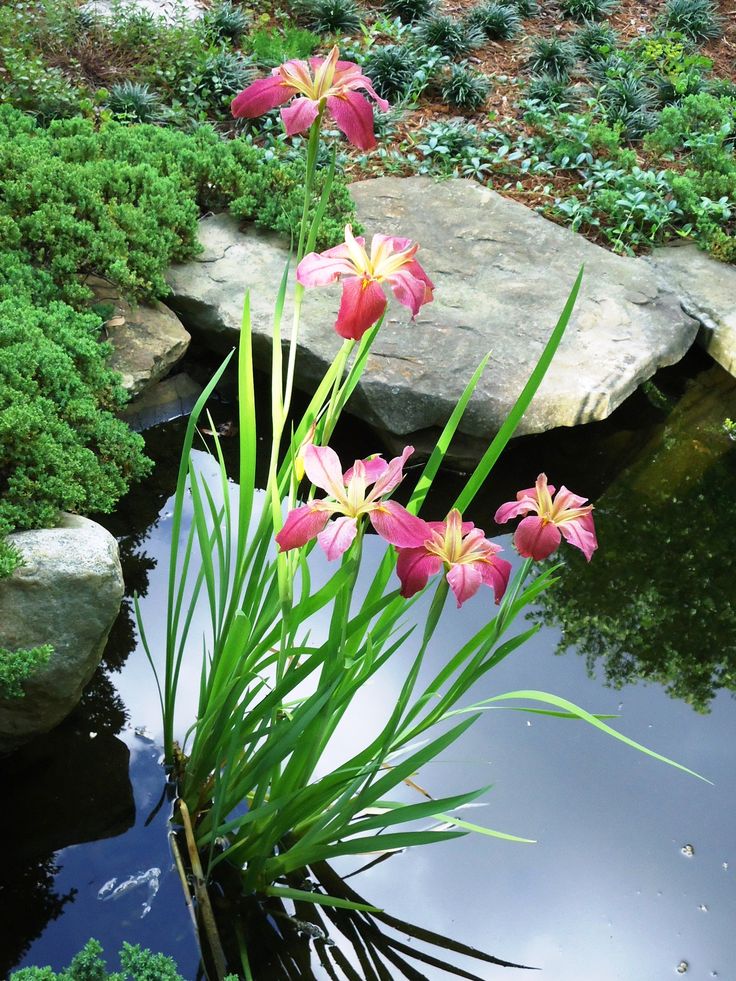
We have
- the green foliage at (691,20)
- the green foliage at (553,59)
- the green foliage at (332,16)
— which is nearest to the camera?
the green foliage at (553,59)

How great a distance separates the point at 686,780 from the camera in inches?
120

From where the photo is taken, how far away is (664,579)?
3.81 meters

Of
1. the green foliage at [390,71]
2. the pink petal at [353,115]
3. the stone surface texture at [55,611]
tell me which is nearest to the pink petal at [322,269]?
the pink petal at [353,115]

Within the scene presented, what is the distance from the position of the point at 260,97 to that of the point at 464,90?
485 centimetres

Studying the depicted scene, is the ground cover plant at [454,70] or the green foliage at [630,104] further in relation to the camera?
the green foliage at [630,104]

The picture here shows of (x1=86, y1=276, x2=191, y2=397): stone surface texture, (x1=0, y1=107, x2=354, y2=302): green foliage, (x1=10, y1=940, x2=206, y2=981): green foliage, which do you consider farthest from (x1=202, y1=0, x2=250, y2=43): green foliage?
(x1=10, y1=940, x2=206, y2=981): green foliage

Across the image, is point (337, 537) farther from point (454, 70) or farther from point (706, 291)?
point (454, 70)

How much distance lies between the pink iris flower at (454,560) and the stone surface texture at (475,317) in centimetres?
230

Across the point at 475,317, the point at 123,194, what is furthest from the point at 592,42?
the point at 123,194

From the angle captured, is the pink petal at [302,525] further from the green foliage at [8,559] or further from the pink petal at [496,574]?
the green foliage at [8,559]

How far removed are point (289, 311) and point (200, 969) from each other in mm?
2754

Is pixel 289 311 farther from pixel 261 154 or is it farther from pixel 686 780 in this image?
pixel 686 780

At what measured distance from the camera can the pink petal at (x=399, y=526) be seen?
1694 mm

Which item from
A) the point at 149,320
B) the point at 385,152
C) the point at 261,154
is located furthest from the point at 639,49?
the point at 149,320
